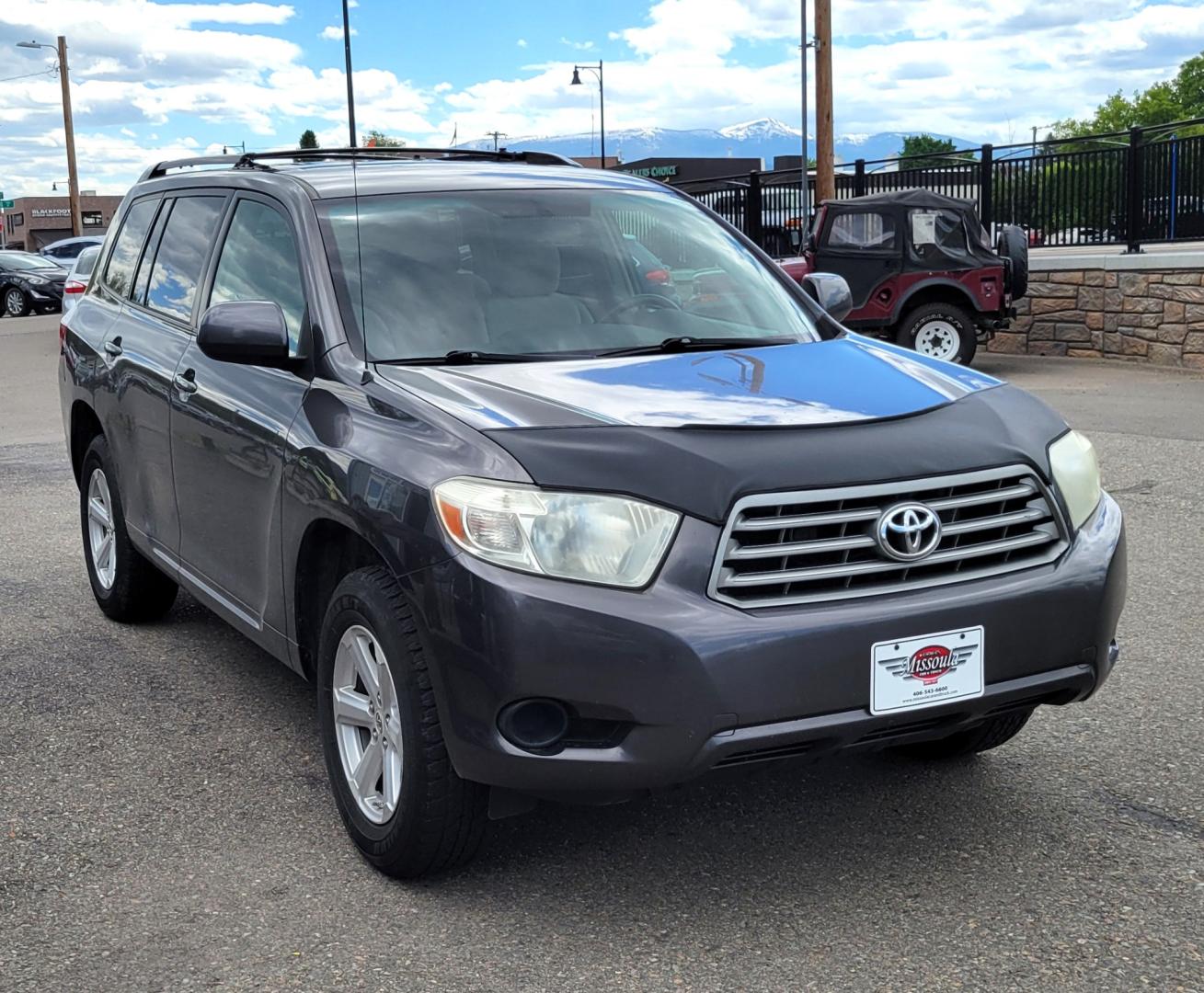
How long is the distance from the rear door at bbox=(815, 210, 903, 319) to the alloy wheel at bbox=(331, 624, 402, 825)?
12.6 m

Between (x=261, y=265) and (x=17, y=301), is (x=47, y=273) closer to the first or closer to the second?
(x=17, y=301)

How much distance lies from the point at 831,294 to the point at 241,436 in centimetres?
208

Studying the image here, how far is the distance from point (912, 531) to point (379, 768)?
1390mm

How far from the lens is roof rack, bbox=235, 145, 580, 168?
524cm

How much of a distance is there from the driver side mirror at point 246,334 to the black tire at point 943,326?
12382mm

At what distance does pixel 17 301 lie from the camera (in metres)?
33.0

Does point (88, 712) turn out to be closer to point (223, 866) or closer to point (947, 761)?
point (223, 866)

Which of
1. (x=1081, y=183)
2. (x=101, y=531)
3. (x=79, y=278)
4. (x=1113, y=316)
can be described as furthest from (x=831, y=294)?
(x=1081, y=183)

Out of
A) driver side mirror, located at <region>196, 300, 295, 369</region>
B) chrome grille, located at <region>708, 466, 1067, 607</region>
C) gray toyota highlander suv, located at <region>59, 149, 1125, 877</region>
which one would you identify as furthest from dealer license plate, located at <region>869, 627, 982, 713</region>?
driver side mirror, located at <region>196, 300, 295, 369</region>

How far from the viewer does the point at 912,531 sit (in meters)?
3.16

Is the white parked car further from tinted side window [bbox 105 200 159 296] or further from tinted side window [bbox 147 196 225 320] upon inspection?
tinted side window [bbox 147 196 225 320]

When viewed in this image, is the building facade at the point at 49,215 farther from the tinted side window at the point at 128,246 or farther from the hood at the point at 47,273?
the tinted side window at the point at 128,246

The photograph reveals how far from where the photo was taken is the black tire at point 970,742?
4078 mm

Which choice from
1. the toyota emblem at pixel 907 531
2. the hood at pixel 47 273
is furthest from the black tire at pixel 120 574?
the hood at pixel 47 273
